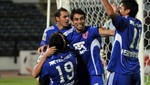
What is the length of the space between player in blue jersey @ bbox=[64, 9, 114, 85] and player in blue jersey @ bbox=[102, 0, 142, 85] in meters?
0.23

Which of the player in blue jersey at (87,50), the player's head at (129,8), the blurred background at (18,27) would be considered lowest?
the blurred background at (18,27)

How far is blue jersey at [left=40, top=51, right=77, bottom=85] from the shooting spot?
4762mm

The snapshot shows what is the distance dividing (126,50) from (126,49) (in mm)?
11

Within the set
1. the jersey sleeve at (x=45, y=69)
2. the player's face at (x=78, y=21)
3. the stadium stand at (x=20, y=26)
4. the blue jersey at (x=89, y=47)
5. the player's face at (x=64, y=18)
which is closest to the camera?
the jersey sleeve at (x=45, y=69)

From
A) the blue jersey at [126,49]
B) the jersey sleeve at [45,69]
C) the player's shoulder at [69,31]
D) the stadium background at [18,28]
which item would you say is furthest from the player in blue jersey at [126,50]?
the stadium background at [18,28]

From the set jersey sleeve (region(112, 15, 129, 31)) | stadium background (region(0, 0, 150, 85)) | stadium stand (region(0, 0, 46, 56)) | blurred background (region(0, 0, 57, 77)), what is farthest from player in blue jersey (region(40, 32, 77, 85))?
stadium stand (region(0, 0, 46, 56))

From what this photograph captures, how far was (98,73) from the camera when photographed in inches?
220

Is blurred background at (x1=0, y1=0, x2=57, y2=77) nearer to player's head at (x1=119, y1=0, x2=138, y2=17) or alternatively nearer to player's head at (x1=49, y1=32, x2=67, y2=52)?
player's head at (x1=119, y1=0, x2=138, y2=17)

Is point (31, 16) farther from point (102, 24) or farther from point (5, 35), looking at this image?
point (102, 24)

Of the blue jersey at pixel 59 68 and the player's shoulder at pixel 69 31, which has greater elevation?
the player's shoulder at pixel 69 31

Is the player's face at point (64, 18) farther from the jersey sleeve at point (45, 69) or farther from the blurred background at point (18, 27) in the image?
the blurred background at point (18, 27)

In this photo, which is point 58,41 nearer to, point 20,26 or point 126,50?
point 126,50

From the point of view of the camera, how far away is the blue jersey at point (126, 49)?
17.3 ft

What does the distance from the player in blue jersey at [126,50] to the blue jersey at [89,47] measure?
238 mm
